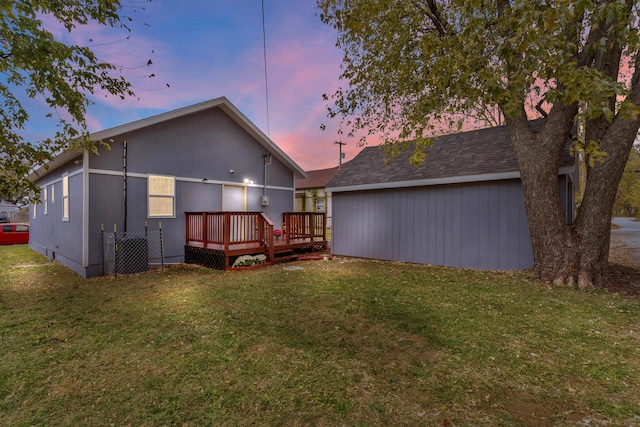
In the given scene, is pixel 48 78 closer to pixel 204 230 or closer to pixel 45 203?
pixel 204 230

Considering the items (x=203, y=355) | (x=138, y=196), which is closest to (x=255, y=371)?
(x=203, y=355)

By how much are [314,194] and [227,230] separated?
1850 cm

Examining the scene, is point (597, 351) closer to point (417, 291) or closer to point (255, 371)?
point (417, 291)

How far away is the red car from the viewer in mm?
13500

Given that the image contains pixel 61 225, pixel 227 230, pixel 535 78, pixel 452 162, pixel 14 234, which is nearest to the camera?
pixel 535 78

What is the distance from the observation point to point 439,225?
25.6ft

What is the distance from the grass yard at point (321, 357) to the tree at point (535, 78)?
1.32 metres

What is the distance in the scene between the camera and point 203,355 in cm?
299

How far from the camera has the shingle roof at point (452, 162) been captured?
7.12 m

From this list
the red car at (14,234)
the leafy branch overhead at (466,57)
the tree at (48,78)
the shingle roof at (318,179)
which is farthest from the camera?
the shingle roof at (318,179)

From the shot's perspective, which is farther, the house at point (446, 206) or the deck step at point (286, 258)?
the deck step at point (286, 258)

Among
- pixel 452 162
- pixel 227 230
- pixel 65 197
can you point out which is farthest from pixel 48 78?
pixel 452 162

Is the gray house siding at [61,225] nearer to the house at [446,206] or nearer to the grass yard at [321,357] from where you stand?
the grass yard at [321,357]

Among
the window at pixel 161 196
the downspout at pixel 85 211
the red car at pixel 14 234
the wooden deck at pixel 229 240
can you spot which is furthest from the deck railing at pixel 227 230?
the red car at pixel 14 234
